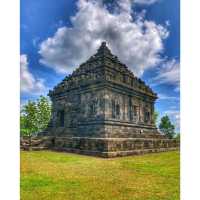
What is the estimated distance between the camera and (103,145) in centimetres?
800

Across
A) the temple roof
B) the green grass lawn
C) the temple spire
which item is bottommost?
the green grass lawn

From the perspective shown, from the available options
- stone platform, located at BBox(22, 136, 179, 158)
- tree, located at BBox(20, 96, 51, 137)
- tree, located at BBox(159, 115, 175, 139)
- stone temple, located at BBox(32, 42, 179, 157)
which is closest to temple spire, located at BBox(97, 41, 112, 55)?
stone temple, located at BBox(32, 42, 179, 157)

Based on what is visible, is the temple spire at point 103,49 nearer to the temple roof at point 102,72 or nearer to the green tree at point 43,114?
the temple roof at point 102,72

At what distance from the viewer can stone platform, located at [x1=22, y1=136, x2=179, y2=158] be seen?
8047 mm

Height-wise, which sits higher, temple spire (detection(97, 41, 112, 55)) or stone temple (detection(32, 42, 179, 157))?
temple spire (detection(97, 41, 112, 55))

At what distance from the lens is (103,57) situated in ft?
38.0

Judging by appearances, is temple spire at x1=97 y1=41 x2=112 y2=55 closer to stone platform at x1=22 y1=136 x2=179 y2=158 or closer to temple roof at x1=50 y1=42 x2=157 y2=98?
temple roof at x1=50 y1=42 x2=157 y2=98

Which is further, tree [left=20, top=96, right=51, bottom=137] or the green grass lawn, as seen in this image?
tree [left=20, top=96, right=51, bottom=137]

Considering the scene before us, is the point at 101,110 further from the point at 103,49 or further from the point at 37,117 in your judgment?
the point at 37,117

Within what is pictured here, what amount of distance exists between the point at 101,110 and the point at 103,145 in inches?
121

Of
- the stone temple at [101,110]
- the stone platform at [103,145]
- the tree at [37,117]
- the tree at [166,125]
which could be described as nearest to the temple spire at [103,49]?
the stone temple at [101,110]

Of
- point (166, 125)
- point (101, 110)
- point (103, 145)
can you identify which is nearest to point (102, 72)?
point (101, 110)
